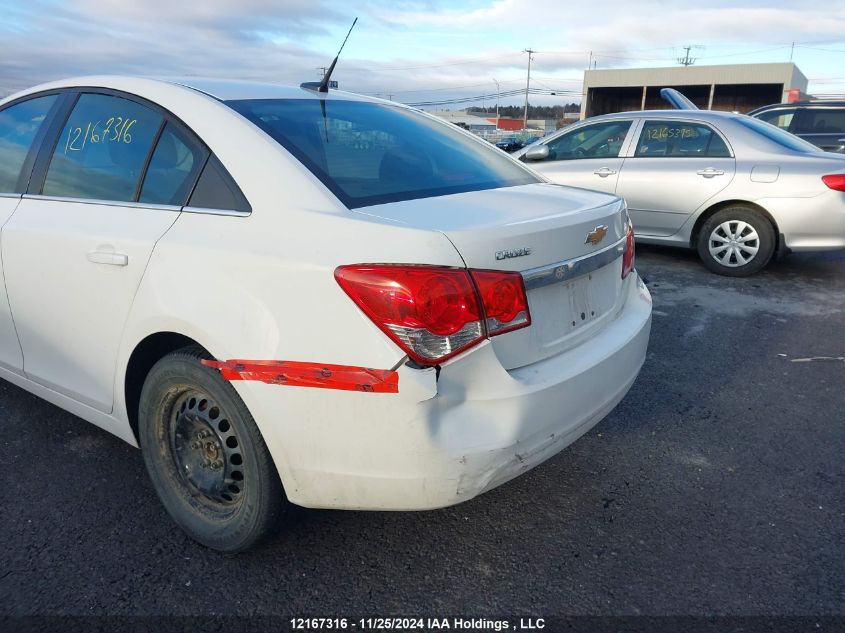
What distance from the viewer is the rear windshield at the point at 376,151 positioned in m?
2.34

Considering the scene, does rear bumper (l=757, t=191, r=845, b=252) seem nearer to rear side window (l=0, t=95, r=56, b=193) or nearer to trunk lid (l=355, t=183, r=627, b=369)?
trunk lid (l=355, t=183, r=627, b=369)

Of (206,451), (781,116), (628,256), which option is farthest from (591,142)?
(206,451)

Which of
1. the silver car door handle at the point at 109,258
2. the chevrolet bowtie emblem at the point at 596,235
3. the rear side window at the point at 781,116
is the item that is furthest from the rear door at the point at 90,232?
the rear side window at the point at 781,116

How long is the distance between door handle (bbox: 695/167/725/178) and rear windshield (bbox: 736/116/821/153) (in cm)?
58

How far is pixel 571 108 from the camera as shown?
10319cm

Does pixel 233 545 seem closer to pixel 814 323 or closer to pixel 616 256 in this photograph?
pixel 616 256

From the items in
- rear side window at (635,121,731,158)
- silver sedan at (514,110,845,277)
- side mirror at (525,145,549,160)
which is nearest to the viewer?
silver sedan at (514,110,845,277)

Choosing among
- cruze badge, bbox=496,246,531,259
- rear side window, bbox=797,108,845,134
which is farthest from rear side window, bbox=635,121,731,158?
rear side window, bbox=797,108,845,134

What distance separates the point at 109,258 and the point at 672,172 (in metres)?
5.79

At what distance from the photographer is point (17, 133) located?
3238mm

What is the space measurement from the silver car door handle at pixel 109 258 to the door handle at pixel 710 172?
577 centimetres

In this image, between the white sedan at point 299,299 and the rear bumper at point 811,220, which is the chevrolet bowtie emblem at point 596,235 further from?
the rear bumper at point 811,220

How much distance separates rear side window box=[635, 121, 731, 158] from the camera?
667cm

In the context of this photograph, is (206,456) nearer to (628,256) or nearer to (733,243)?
(628,256)
